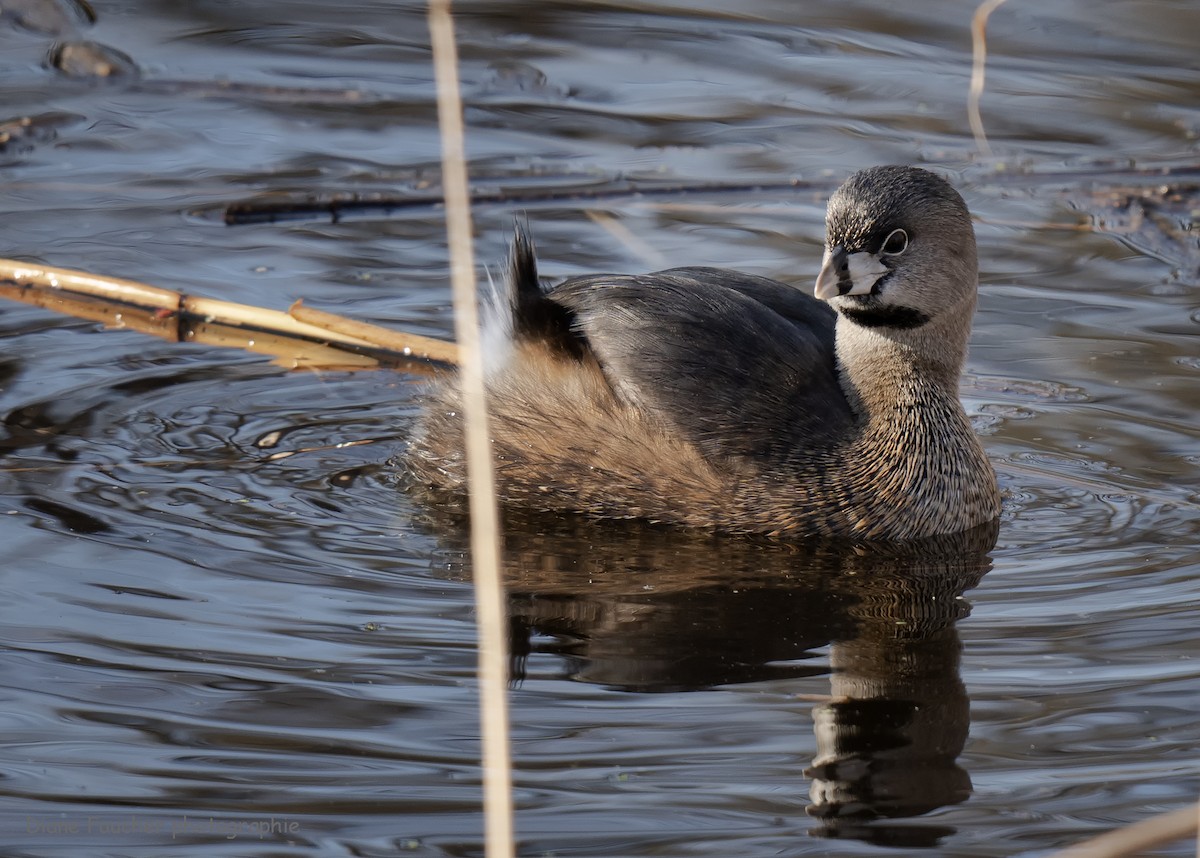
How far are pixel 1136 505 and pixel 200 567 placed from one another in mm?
2799

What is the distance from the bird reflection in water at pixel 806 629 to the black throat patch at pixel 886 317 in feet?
2.23

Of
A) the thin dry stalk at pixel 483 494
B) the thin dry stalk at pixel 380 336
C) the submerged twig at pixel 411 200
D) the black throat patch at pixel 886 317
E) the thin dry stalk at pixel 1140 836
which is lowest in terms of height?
the thin dry stalk at pixel 1140 836

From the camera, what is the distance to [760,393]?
5.38 meters

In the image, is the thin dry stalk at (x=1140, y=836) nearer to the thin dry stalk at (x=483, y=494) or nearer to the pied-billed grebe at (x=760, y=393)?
the thin dry stalk at (x=483, y=494)

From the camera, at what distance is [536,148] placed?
9.03 m

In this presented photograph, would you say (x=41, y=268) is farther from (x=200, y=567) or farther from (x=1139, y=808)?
(x=1139, y=808)

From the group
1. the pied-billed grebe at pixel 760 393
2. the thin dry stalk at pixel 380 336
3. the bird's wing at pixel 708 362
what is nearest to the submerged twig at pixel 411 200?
the thin dry stalk at pixel 380 336

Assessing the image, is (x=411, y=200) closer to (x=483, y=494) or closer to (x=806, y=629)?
(x=806, y=629)

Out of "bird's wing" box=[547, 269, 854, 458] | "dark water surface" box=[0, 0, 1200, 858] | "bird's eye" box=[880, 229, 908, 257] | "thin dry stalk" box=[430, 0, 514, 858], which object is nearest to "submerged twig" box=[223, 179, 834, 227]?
"dark water surface" box=[0, 0, 1200, 858]

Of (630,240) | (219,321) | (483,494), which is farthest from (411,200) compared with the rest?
(483,494)

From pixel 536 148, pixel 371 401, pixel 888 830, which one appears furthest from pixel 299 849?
pixel 536 148

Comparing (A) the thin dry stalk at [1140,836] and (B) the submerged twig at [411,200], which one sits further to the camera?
(B) the submerged twig at [411,200]

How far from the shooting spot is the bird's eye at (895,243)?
5.45 meters

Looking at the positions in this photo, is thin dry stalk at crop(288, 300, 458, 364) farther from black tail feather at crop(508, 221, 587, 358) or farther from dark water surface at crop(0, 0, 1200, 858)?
black tail feather at crop(508, 221, 587, 358)
